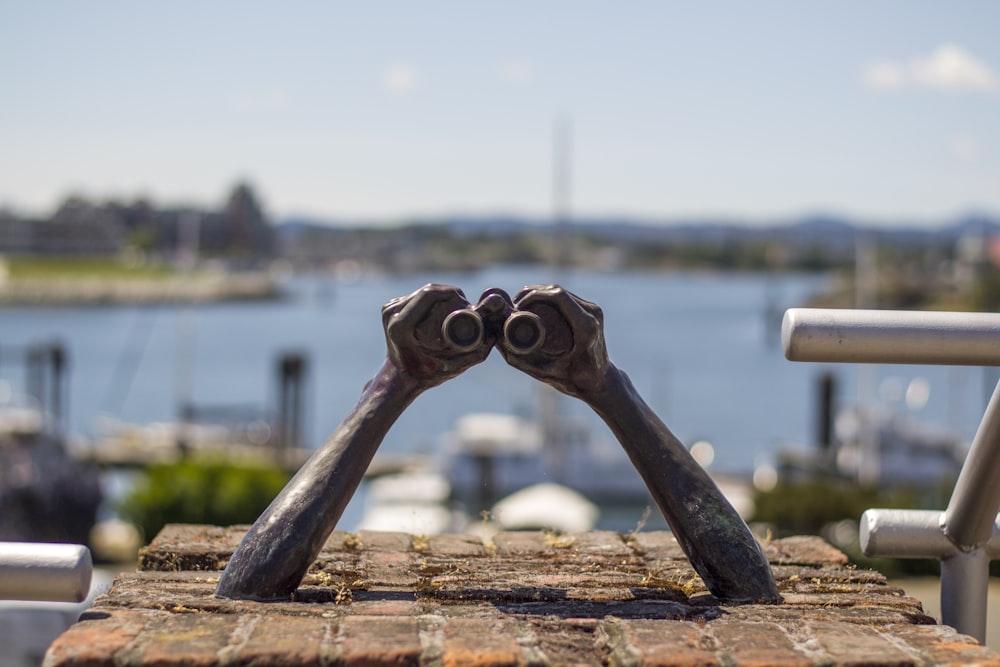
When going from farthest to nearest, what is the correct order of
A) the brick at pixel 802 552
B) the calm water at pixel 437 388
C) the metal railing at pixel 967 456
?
the calm water at pixel 437 388 → the brick at pixel 802 552 → the metal railing at pixel 967 456

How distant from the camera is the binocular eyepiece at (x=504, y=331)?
2598mm

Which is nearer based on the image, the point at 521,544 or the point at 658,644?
the point at 658,644

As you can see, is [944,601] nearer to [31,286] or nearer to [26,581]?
[26,581]

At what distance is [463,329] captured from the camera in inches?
103

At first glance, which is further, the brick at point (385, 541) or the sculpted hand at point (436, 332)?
the brick at point (385, 541)

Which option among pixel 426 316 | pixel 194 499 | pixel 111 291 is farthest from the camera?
pixel 111 291

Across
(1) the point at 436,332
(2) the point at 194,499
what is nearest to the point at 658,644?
(1) the point at 436,332

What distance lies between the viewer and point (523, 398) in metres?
57.3

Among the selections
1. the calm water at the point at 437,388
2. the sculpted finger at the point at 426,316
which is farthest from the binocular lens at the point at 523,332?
the calm water at the point at 437,388

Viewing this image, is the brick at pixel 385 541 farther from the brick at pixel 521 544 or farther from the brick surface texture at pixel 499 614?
the brick at pixel 521 544

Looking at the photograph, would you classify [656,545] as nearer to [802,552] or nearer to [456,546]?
[802,552]

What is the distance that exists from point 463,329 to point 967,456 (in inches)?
44.7

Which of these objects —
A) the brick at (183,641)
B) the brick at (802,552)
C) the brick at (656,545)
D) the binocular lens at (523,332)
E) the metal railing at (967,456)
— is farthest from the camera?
the brick at (656,545)

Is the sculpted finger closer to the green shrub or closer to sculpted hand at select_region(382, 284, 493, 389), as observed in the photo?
sculpted hand at select_region(382, 284, 493, 389)
